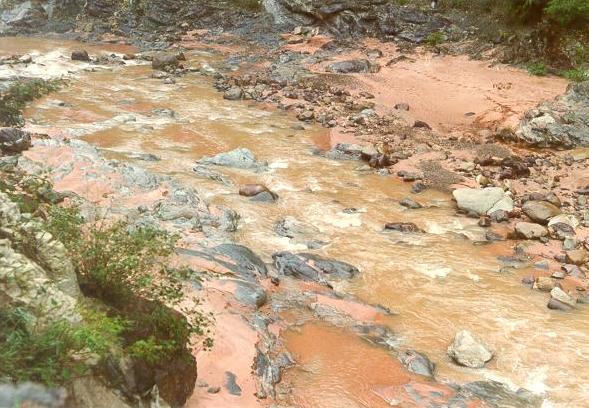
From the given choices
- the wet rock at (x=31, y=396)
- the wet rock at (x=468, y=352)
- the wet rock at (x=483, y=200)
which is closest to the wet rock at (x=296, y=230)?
the wet rock at (x=483, y=200)

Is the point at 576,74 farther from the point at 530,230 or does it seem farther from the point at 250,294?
the point at 250,294

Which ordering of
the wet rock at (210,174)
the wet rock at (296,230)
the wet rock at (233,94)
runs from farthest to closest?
1. the wet rock at (233,94)
2. the wet rock at (210,174)
3. the wet rock at (296,230)

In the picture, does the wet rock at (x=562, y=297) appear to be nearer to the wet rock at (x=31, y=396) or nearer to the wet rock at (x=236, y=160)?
the wet rock at (x=236, y=160)

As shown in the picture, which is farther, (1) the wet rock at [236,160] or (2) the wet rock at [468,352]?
(1) the wet rock at [236,160]

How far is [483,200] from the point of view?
11078 millimetres

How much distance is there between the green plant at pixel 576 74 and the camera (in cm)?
1770

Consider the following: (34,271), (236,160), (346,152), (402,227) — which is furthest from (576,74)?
(34,271)

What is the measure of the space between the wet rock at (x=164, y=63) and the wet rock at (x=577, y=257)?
15.7 m

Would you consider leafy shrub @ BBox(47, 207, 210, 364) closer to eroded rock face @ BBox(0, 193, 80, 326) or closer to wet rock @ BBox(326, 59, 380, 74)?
eroded rock face @ BBox(0, 193, 80, 326)

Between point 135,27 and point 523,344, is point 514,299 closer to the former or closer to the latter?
point 523,344

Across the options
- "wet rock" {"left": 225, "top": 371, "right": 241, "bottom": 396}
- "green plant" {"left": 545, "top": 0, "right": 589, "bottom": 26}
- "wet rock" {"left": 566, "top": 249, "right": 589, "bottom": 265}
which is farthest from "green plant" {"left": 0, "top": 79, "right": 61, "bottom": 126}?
"green plant" {"left": 545, "top": 0, "right": 589, "bottom": 26}

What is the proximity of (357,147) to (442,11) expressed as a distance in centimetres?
1377

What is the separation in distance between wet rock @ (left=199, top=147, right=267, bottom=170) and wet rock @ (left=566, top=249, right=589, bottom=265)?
632cm

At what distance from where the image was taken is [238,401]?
5172mm
